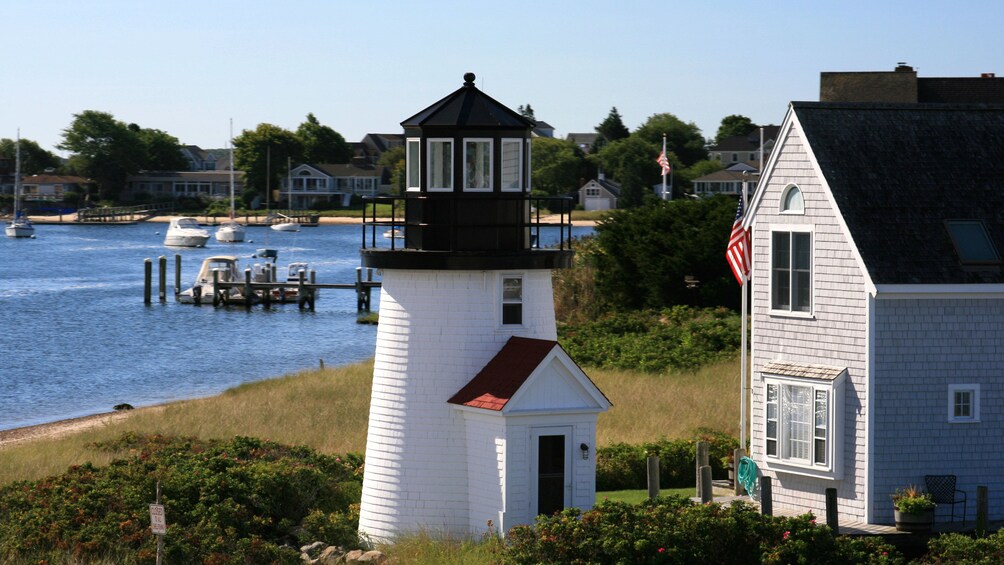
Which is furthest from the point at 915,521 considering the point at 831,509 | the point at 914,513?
the point at 831,509

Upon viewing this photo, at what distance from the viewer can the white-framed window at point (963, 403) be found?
72.6 feet

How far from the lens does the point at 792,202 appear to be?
23.5 m

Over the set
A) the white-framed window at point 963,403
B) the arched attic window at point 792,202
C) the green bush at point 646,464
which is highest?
the arched attic window at point 792,202

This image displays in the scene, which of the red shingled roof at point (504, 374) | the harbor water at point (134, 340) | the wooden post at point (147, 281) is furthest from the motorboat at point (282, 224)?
the red shingled roof at point (504, 374)

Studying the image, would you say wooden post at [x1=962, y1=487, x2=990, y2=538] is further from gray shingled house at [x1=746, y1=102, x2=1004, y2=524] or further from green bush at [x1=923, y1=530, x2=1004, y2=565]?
green bush at [x1=923, y1=530, x2=1004, y2=565]

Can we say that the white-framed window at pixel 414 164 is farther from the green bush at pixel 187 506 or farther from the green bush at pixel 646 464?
the green bush at pixel 646 464

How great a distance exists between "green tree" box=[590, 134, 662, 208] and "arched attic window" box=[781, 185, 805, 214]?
115 m

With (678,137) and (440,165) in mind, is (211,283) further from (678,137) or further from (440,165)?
(678,137)

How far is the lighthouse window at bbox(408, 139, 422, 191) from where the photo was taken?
72.6 ft

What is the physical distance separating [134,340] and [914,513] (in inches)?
2111

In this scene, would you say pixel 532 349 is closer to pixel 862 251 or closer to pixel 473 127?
pixel 473 127

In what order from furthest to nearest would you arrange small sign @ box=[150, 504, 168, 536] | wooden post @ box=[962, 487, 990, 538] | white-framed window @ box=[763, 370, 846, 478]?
1. white-framed window @ box=[763, 370, 846, 478]
2. wooden post @ box=[962, 487, 990, 538]
3. small sign @ box=[150, 504, 168, 536]

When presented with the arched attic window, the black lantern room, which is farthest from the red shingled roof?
the arched attic window

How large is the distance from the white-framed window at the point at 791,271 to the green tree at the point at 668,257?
25.8 meters
